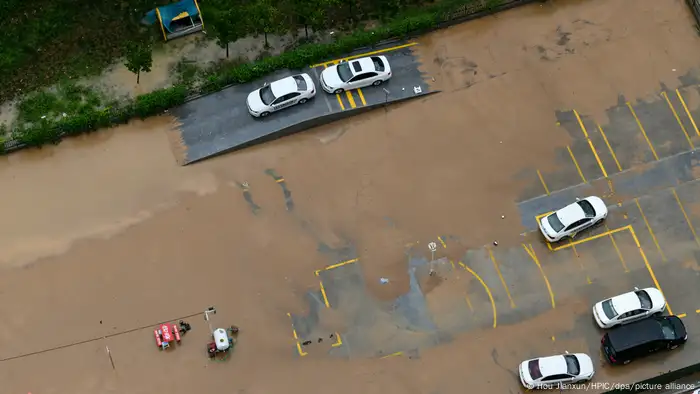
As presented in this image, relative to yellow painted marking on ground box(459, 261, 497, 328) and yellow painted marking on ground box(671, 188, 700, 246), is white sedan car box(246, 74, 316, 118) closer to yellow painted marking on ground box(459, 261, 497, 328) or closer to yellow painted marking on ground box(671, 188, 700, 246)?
yellow painted marking on ground box(459, 261, 497, 328)

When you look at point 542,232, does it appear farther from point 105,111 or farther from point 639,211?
point 105,111

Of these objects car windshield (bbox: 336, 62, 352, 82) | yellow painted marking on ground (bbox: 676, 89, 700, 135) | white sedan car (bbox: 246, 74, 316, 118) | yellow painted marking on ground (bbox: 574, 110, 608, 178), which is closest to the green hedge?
white sedan car (bbox: 246, 74, 316, 118)

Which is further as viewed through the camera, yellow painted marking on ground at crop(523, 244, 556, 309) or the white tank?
yellow painted marking on ground at crop(523, 244, 556, 309)

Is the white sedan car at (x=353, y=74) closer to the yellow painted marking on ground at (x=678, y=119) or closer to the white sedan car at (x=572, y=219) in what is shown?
the white sedan car at (x=572, y=219)

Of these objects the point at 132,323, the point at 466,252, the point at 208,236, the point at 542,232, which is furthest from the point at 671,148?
the point at 132,323

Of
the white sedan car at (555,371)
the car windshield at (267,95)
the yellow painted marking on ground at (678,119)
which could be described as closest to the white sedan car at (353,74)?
the car windshield at (267,95)

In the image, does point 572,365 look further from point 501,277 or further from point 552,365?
point 501,277
